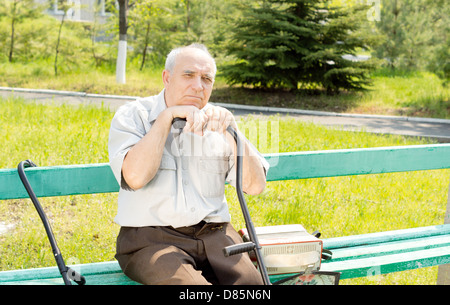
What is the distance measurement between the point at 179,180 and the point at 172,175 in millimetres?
37

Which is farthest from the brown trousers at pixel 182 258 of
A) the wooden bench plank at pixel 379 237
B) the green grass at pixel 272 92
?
the green grass at pixel 272 92

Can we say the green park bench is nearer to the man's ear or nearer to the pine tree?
the man's ear

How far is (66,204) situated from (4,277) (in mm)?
1981

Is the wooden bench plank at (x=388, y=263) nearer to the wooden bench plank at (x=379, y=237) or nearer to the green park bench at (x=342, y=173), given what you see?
the green park bench at (x=342, y=173)

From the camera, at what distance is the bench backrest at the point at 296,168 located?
97.8 inches

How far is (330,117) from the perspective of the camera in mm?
12141

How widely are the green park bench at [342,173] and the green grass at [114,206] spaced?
536 millimetres

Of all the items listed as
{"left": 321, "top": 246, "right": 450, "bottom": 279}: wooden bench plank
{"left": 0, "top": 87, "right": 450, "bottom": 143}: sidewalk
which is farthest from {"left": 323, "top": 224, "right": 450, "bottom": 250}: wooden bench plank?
{"left": 0, "top": 87, "right": 450, "bottom": 143}: sidewalk

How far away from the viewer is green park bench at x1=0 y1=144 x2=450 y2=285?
2.42 meters

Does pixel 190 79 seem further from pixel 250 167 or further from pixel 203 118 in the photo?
pixel 250 167

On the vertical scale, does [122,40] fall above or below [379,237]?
above

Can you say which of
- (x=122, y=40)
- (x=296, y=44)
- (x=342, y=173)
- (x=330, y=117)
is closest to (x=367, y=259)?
(x=342, y=173)

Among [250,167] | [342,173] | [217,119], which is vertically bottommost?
[342,173]

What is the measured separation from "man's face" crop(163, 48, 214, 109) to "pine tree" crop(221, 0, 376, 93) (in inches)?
418
